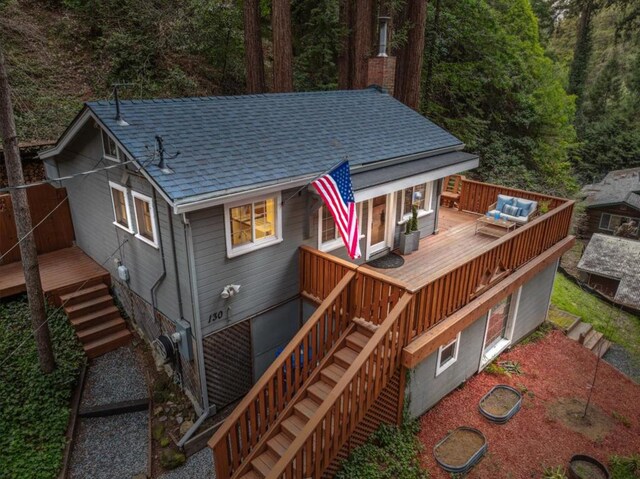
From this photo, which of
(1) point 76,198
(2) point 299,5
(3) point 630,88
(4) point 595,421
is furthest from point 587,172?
(1) point 76,198

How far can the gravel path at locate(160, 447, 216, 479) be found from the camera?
7.44 meters

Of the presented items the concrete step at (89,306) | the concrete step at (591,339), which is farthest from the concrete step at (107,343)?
the concrete step at (591,339)

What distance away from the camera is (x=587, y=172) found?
3803 centimetres

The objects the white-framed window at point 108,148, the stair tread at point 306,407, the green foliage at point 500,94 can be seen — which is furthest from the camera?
the green foliage at point 500,94

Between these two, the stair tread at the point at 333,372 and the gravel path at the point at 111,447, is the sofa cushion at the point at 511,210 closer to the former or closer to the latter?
the stair tread at the point at 333,372

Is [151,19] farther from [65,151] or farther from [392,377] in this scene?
[392,377]

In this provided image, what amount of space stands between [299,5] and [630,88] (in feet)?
105

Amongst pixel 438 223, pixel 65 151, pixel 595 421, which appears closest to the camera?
pixel 595 421

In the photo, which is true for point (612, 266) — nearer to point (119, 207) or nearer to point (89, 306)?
point (119, 207)

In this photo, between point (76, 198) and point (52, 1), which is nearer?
point (76, 198)

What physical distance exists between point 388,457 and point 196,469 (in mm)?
3399

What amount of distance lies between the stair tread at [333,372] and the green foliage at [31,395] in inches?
190

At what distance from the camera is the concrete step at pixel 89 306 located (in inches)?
391

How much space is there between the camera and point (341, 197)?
739cm
